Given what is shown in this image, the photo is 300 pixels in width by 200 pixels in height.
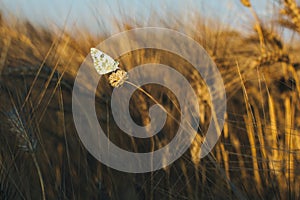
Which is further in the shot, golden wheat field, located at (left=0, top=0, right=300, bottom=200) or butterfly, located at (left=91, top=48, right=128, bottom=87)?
golden wheat field, located at (left=0, top=0, right=300, bottom=200)

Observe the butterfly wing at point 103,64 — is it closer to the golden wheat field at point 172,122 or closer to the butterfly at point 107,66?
the butterfly at point 107,66

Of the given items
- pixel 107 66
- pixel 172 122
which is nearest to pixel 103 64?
pixel 107 66

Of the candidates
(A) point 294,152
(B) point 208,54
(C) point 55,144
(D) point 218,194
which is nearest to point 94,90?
(C) point 55,144

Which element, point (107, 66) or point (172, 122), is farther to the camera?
point (172, 122)

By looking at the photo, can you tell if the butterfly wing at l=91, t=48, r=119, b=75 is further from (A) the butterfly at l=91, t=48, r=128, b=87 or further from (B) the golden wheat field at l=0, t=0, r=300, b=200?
(B) the golden wheat field at l=0, t=0, r=300, b=200

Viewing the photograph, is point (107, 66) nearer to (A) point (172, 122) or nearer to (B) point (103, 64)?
(B) point (103, 64)

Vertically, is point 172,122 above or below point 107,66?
below

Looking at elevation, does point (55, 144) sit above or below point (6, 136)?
below

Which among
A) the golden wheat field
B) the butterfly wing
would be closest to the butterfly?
the butterfly wing

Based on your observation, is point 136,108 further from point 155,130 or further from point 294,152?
point 294,152
